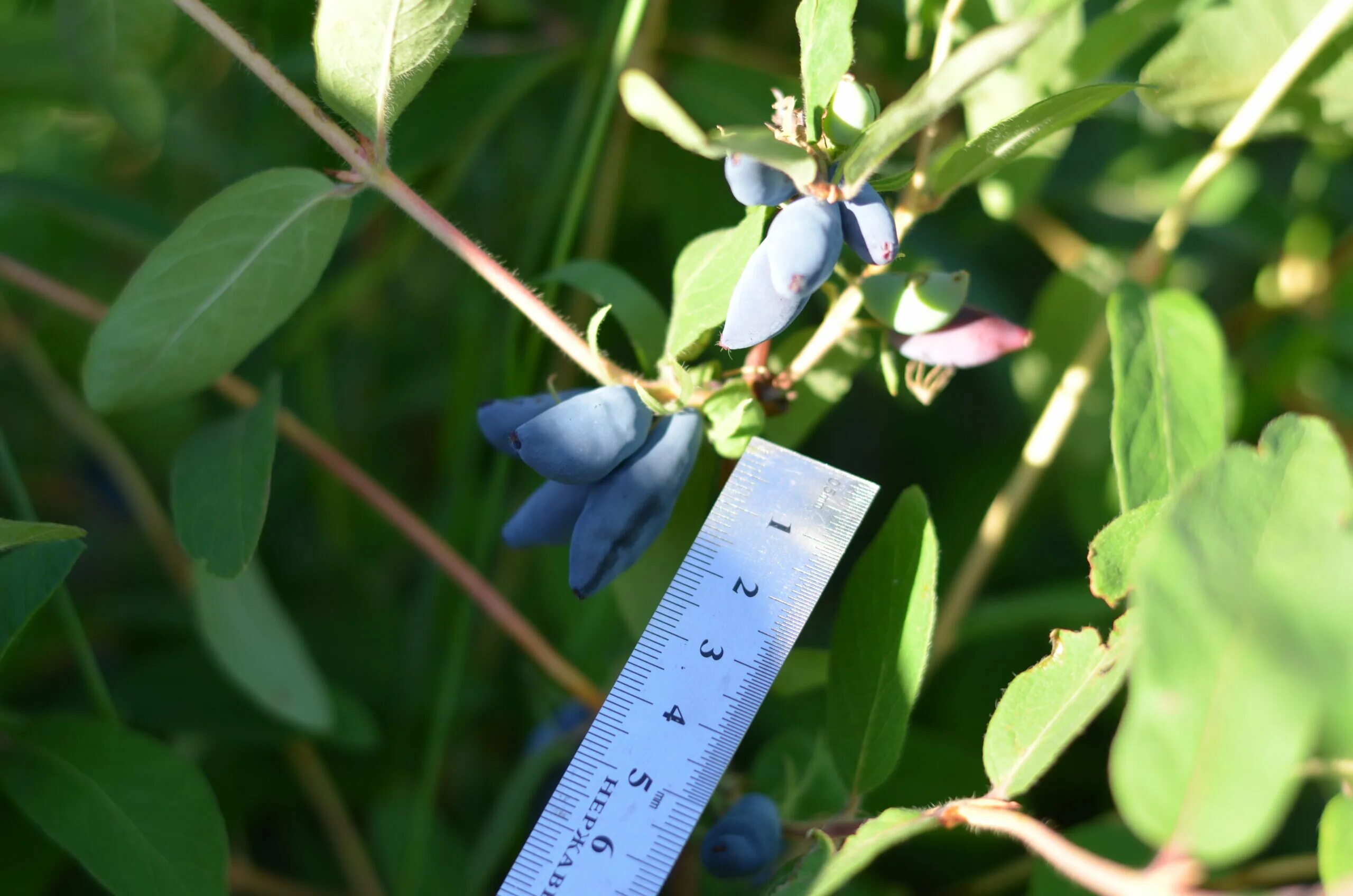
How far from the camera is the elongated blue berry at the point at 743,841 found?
655 mm

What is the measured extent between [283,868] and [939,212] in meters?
1.01

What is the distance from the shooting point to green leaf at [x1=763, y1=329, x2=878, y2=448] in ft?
2.49

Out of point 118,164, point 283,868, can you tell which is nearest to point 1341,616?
point 283,868

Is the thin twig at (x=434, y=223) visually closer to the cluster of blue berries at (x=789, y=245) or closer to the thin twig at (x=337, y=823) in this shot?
the cluster of blue berries at (x=789, y=245)

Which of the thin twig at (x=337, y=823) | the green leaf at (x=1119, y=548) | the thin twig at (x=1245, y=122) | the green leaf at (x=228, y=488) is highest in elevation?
the thin twig at (x=1245, y=122)

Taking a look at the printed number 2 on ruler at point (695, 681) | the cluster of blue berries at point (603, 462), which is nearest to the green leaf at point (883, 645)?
the printed number 2 on ruler at point (695, 681)

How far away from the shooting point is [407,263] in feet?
4.98

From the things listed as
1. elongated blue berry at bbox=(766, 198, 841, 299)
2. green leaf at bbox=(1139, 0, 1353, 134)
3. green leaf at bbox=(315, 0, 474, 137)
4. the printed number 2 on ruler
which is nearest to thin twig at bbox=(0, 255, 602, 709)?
the printed number 2 on ruler

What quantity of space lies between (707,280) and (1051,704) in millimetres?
301

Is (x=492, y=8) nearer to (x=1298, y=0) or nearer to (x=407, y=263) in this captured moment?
(x=407, y=263)

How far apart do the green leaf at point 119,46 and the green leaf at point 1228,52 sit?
2.34 ft

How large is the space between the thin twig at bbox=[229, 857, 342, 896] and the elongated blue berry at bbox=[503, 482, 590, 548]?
469 millimetres

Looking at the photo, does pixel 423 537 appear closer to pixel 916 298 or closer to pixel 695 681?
pixel 695 681

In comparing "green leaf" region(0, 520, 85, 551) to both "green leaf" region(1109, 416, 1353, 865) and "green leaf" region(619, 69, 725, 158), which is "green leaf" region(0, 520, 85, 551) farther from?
"green leaf" region(1109, 416, 1353, 865)
